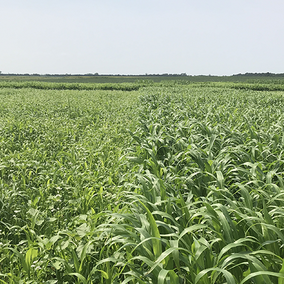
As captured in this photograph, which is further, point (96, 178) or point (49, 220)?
point (96, 178)

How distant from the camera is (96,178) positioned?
4023 millimetres

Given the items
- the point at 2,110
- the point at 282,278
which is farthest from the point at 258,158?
the point at 2,110

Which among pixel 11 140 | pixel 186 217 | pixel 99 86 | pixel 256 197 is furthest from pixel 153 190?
pixel 99 86

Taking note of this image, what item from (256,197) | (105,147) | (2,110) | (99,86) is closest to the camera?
(256,197)

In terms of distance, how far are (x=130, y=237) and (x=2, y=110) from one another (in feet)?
39.7

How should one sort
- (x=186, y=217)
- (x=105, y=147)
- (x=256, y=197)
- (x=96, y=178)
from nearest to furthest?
(x=186, y=217), (x=256, y=197), (x=96, y=178), (x=105, y=147)

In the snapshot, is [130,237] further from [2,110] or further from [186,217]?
[2,110]

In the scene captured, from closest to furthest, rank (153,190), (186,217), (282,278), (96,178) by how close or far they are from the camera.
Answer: (282,278) → (186,217) → (153,190) → (96,178)

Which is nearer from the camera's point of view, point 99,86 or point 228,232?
point 228,232

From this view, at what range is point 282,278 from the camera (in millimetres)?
1371

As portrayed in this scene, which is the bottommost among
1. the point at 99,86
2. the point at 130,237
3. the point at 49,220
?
the point at 49,220

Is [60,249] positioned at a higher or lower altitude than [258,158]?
lower

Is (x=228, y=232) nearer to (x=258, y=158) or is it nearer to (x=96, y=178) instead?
(x=258, y=158)

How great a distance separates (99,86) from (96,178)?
39.3 metres
